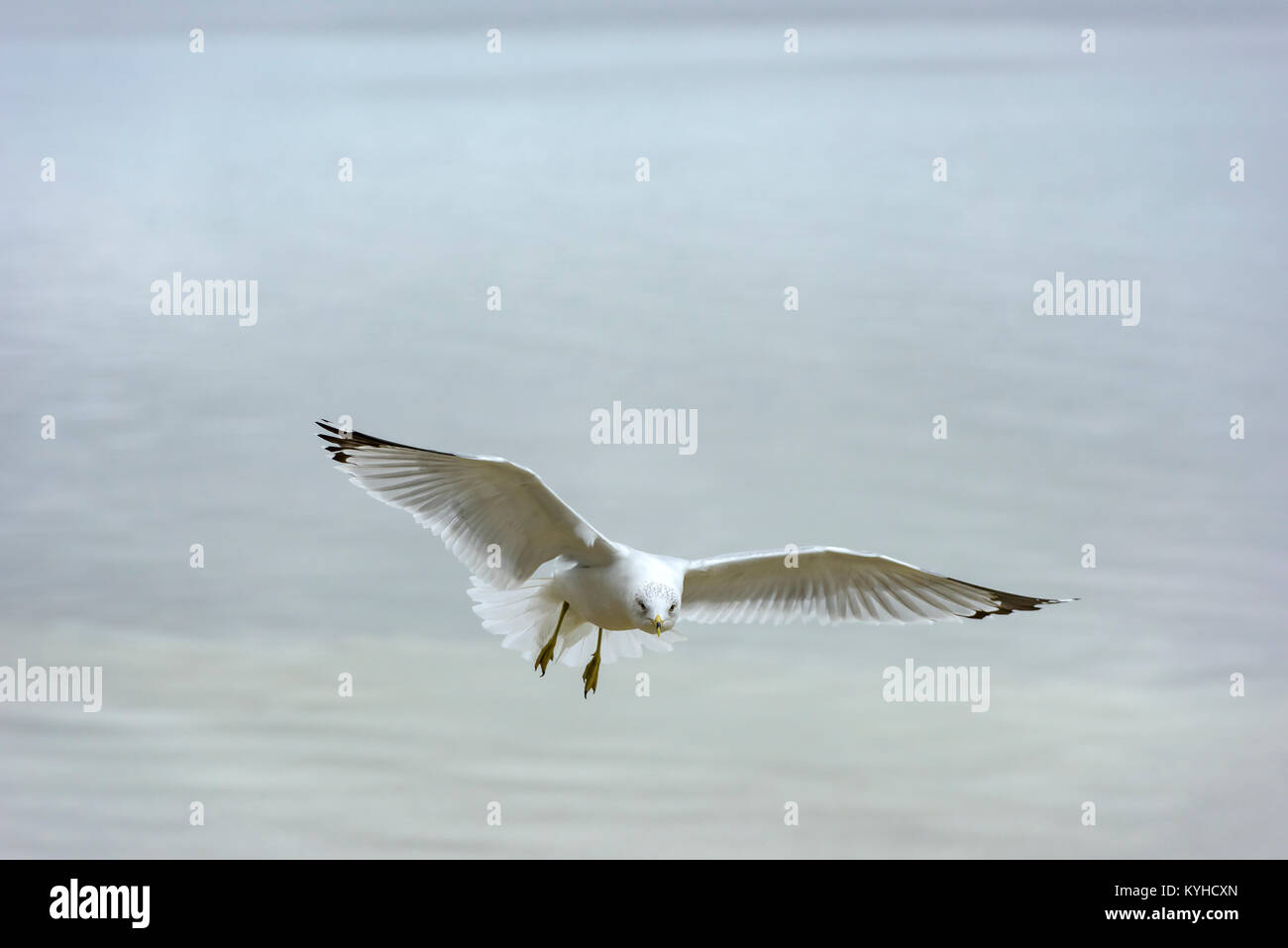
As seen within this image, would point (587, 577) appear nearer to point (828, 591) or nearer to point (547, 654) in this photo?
point (547, 654)

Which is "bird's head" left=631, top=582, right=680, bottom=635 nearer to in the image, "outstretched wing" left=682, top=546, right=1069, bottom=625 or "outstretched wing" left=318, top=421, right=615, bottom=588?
"outstretched wing" left=318, top=421, right=615, bottom=588

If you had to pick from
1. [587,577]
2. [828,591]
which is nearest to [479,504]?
[587,577]

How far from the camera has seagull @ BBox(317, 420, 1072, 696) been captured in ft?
15.6

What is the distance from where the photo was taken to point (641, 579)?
470 centimetres

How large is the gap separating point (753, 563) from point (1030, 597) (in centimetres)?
95

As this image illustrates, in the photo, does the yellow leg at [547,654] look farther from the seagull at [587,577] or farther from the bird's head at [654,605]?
the bird's head at [654,605]

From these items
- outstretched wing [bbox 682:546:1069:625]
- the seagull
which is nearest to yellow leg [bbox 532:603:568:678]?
the seagull

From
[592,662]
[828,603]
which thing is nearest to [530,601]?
[592,662]

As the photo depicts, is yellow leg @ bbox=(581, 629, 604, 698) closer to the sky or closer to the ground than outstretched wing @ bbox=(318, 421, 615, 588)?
closer to the ground

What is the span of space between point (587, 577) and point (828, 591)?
97cm

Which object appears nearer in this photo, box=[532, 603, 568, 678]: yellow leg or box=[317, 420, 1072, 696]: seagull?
box=[317, 420, 1072, 696]: seagull

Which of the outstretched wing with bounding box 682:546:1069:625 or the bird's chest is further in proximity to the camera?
the outstretched wing with bounding box 682:546:1069:625

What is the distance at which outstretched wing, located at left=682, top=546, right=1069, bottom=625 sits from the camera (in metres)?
5.12

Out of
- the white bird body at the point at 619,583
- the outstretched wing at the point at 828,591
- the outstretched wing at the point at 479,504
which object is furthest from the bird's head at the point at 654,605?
the outstretched wing at the point at 828,591
